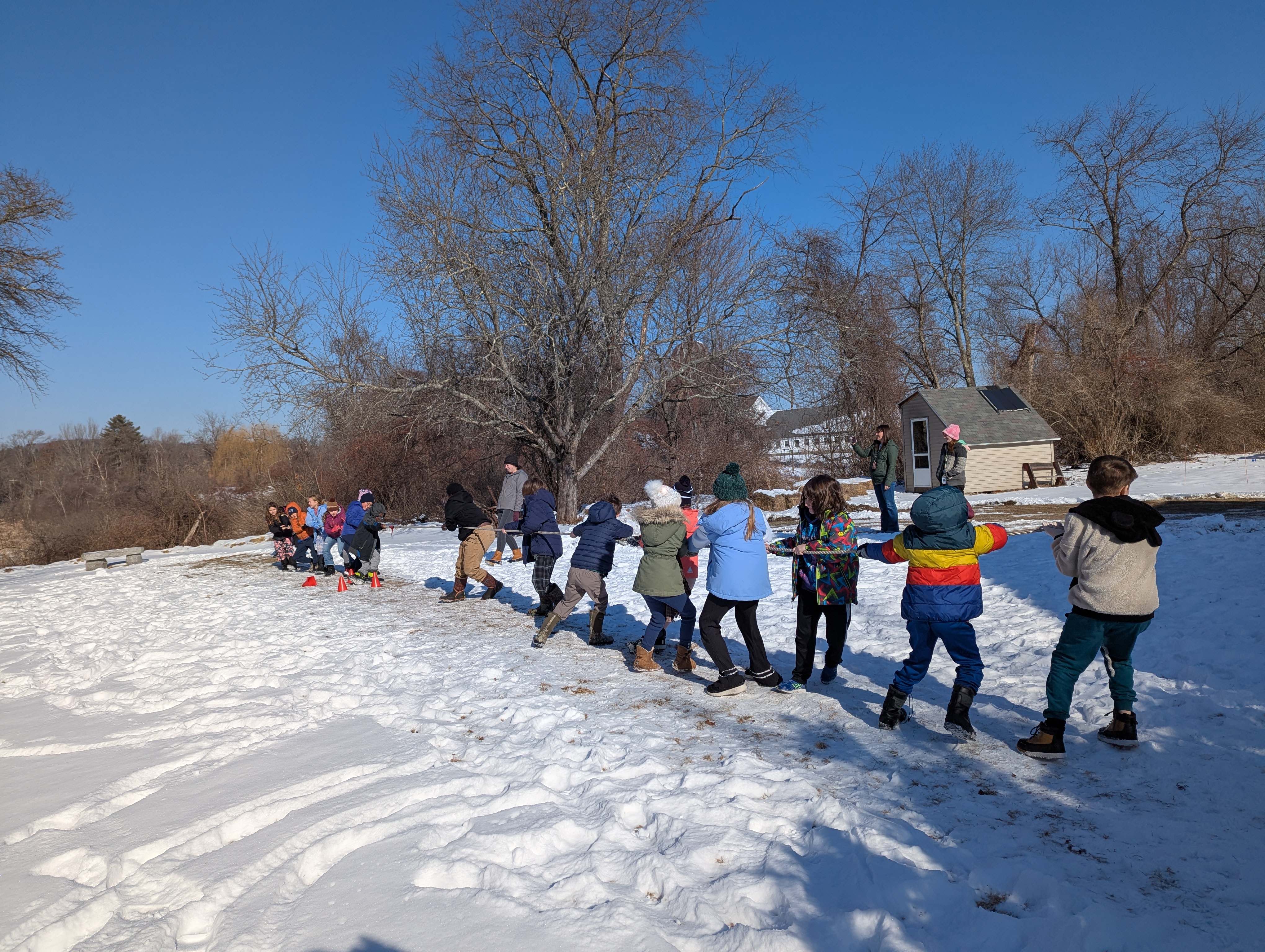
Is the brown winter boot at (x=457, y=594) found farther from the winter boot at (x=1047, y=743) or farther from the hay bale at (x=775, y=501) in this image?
the hay bale at (x=775, y=501)

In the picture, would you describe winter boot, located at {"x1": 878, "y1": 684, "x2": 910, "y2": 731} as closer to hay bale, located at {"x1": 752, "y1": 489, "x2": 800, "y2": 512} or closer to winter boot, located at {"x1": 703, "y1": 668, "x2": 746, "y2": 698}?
winter boot, located at {"x1": 703, "y1": 668, "x2": 746, "y2": 698}

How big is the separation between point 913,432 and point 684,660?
21.5 metres

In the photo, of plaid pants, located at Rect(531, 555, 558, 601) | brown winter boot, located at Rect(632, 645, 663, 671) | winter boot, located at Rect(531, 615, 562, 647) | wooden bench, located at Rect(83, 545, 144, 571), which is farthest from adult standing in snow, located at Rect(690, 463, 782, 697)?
wooden bench, located at Rect(83, 545, 144, 571)

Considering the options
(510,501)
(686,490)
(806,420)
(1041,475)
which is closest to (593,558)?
(686,490)

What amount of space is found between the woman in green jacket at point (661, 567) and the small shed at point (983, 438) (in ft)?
56.6

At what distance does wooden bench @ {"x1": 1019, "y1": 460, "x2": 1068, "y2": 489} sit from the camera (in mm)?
22406

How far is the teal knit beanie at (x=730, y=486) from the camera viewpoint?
586 cm

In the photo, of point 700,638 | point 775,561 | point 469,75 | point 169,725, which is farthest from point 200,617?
point 469,75

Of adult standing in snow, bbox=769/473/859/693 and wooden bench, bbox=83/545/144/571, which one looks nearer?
adult standing in snow, bbox=769/473/859/693

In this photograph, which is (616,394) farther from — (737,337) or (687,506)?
(687,506)

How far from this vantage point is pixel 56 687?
287 inches

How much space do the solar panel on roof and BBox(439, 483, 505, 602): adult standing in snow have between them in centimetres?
2034

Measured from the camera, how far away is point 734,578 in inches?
225

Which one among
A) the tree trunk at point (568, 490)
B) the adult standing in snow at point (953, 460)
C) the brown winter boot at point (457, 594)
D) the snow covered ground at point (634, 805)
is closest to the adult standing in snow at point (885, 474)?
the adult standing in snow at point (953, 460)
